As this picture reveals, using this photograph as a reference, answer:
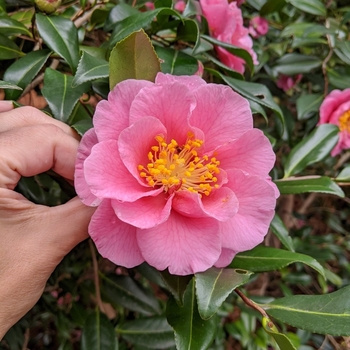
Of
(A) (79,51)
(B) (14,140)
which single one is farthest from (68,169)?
(A) (79,51)

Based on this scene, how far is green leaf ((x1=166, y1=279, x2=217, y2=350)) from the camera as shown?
662 mm

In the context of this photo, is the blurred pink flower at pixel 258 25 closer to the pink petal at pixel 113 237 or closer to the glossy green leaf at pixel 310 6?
the glossy green leaf at pixel 310 6

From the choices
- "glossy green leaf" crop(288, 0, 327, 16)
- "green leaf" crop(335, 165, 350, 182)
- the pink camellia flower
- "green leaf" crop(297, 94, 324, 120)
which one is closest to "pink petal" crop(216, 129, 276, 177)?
the pink camellia flower

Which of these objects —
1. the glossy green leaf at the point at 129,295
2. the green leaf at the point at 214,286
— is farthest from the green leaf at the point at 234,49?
the glossy green leaf at the point at 129,295

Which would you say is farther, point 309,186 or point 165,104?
point 309,186

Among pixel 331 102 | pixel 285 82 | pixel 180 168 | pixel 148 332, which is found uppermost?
pixel 180 168

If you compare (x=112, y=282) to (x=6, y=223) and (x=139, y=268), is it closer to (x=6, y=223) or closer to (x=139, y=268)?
(x=139, y=268)

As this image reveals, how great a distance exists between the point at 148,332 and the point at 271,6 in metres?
1.01

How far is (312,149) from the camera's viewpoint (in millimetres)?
1032

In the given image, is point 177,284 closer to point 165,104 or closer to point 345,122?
point 165,104

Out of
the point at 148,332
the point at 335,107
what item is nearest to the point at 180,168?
the point at 148,332

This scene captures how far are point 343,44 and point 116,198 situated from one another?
3.12ft

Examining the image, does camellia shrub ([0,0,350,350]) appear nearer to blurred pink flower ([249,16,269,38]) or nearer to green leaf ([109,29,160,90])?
green leaf ([109,29,160,90])

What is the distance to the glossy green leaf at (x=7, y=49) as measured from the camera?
0.84 metres
